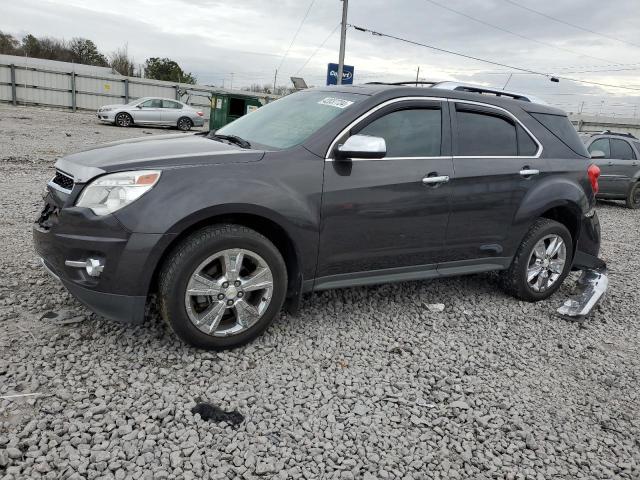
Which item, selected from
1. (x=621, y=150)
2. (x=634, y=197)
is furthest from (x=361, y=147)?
(x=634, y=197)

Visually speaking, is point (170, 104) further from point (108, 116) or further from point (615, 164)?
point (615, 164)

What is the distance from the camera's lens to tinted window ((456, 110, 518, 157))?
13.8 ft

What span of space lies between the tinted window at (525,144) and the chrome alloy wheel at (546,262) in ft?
2.62

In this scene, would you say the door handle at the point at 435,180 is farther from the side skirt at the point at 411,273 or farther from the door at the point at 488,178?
the side skirt at the point at 411,273

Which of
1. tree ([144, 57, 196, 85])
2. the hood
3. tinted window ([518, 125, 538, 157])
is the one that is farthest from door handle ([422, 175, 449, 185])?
tree ([144, 57, 196, 85])

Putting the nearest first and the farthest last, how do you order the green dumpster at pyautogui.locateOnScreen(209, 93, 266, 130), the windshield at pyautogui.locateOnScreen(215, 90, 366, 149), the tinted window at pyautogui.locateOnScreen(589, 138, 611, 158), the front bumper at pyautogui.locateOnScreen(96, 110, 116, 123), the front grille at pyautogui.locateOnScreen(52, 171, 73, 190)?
the front grille at pyautogui.locateOnScreen(52, 171, 73, 190) < the windshield at pyautogui.locateOnScreen(215, 90, 366, 149) < the tinted window at pyautogui.locateOnScreen(589, 138, 611, 158) < the green dumpster at pyautogui.locateOnScreen(209, 93, 266, 130) < the front bumper at pyautogui.locateOnScreen(96, 110, 116, 123)

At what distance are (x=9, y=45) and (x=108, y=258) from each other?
7121 centimetres

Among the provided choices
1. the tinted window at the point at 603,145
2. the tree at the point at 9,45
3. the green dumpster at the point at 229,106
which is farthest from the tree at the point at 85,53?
the tinted window at the point at 603,145

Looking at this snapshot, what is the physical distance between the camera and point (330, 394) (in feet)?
Answer: 10.0

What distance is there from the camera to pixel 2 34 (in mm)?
59406

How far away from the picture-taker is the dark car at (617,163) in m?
11.3

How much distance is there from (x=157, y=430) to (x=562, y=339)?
3.21 m

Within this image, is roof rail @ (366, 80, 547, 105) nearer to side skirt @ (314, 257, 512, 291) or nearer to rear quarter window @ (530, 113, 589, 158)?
rear quarter window @ (530, 113, 589, 158)

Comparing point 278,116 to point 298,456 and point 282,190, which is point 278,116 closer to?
point 282,190
